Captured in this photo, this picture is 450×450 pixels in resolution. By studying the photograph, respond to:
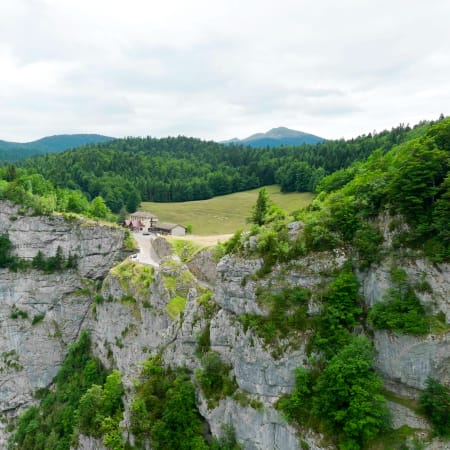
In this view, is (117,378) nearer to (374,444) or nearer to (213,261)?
(213,261)

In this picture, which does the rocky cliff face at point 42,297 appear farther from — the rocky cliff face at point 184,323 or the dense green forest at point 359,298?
the dense green forest at point 359,298

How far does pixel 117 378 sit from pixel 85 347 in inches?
734

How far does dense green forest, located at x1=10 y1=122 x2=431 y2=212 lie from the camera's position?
9900cm

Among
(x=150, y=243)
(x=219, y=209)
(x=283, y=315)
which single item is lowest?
(x=150, y=243)

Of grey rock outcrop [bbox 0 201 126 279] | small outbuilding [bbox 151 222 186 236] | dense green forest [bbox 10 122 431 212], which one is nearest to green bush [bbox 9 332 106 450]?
grey rock outcrop [bbox 0 201 126 279]

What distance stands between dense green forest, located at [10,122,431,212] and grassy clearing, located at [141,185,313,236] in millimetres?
5160

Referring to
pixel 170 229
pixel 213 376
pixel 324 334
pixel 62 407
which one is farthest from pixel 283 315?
pixel 170 229

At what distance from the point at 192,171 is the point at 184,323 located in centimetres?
10460

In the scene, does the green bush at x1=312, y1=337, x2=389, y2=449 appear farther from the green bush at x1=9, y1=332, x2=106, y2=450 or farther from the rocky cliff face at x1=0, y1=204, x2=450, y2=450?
the green bush at x1=9, y1=332, x2=106, y2=450

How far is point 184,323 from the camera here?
1207 inches

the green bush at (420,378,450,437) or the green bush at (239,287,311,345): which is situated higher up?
the green bush at (239,287,311,345)

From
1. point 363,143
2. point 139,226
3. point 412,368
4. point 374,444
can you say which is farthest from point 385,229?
point 363,143

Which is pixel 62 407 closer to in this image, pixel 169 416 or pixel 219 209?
pixel 169 416

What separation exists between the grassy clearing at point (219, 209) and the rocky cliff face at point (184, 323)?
24.3m
